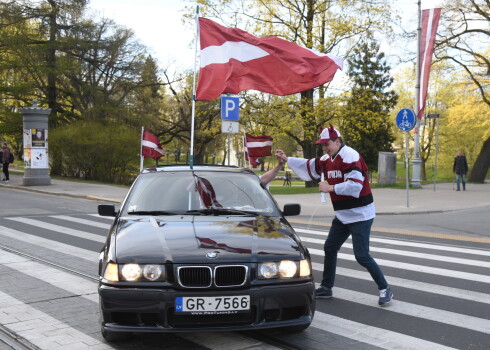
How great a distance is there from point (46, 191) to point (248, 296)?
1927 cm

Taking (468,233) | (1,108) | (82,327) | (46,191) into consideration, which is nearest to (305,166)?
(82,327)

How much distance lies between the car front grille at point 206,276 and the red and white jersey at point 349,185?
1.77m

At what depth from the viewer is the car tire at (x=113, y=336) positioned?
14.0ft

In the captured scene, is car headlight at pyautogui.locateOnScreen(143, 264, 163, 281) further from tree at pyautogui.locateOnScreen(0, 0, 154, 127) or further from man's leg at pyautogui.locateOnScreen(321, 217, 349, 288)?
tree at pyautogui.locateOnScreen(0, 0, 154, 127)

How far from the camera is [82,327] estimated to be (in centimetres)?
472

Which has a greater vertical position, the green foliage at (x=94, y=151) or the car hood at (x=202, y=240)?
the green foliage at (x=94, y=151)

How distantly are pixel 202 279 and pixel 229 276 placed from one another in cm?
20

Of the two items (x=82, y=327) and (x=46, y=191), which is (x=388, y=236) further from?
(x=46, y=191)

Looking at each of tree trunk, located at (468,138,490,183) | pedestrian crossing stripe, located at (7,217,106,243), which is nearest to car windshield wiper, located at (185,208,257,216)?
pedestrian crossing stripe, located at (7,217,106,243)

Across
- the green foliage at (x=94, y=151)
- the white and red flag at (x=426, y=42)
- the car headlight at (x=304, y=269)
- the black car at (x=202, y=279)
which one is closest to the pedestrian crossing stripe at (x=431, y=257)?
the black car at (x=202, y=279)

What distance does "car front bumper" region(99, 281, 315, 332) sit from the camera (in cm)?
386

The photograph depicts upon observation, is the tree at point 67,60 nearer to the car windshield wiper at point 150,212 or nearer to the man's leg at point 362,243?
the car windshield wiper at point 150,212

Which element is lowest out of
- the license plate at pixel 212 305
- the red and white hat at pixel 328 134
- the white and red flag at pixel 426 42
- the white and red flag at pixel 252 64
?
the license plate at pixel 212 305

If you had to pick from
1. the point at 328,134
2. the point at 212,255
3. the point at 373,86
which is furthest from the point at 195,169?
the point at 373,86
